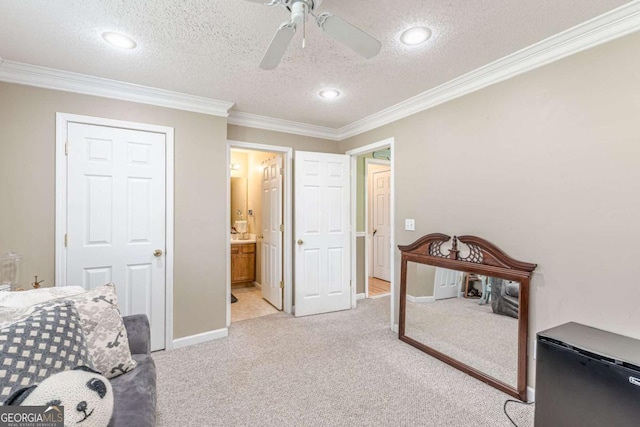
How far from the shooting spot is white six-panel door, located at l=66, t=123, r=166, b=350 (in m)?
2.53

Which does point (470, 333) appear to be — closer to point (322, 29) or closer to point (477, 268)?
point (477, 268)

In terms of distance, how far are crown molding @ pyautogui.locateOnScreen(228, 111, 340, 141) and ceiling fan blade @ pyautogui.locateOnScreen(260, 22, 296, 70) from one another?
1967 millimetres

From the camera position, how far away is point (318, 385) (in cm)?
224

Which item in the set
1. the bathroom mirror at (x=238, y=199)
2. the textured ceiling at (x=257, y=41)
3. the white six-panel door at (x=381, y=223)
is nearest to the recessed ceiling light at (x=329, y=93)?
the textured ceiling at (x=257, y=41)

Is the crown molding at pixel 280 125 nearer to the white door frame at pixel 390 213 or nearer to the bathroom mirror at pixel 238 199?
the white door frame at pixel 390 213

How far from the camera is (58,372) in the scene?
1110mm

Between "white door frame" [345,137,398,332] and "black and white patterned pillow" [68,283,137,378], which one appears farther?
"white door frame" [345,137,398,332]

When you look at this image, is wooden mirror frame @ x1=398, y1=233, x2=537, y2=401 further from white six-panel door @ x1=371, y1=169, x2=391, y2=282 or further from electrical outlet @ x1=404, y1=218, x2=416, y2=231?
white six-panel door @ x1=371, y1=169, x2=391, y2=282

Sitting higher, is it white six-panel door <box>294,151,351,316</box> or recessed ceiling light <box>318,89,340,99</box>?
recessed ceiling light <box>318,89,340,99</box>

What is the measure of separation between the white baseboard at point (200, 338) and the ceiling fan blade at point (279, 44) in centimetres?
262

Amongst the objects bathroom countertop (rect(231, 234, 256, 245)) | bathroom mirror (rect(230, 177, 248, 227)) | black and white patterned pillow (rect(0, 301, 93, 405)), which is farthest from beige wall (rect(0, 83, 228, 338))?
bathroom mirror (rect(230, 177, 248, 227))

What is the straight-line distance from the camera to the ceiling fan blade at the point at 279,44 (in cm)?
135

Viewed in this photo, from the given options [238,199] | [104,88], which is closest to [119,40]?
[104,88]

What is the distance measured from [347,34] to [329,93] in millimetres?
1487
